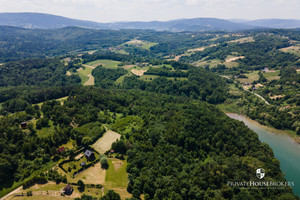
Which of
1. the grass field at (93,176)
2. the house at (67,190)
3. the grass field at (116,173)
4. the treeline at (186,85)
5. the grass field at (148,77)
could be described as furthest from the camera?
the grass field at (148,77)

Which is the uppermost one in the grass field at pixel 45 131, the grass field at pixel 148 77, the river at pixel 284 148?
the grass field at pixel 148 77

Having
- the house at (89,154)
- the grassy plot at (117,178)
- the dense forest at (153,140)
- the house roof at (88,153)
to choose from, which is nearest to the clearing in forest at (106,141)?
the dense forest at (153,140)

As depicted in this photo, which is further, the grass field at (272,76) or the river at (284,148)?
the grass field at (272,76)

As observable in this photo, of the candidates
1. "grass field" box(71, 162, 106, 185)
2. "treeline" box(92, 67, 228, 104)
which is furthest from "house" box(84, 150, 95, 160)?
"treeline" box(92, 67, 228, 104)

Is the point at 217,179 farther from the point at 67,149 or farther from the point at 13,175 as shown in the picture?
the point at 13,175

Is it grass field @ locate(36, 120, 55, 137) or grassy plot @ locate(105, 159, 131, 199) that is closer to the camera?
grassy plot @ locate(105, 159, 131, 199)

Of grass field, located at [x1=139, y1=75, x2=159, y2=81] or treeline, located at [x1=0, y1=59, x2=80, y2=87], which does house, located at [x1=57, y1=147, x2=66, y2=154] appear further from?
treeline, located at [x1=0, y1=59, x2=80, y2=87]

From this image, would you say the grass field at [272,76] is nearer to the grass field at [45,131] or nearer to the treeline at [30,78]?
the grass field at [45,131]
